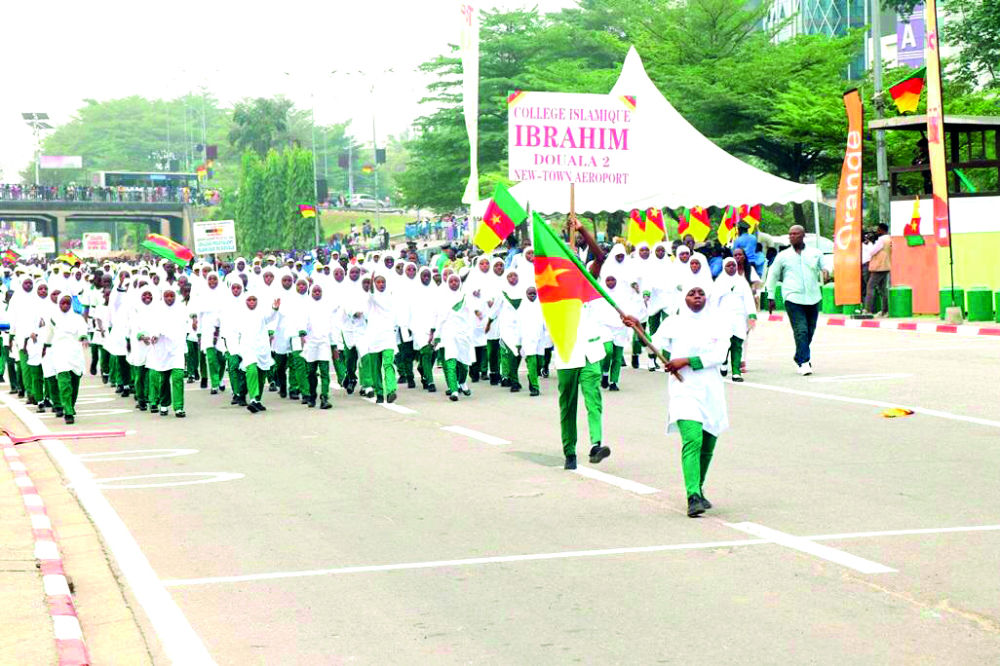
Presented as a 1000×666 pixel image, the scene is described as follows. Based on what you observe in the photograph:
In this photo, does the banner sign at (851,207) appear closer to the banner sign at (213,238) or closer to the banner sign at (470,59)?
the banner sign at (470,59)

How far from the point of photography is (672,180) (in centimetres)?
3522

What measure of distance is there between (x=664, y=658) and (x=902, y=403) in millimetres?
11218

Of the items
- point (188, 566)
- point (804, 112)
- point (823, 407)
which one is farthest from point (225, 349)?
point (804, 112)

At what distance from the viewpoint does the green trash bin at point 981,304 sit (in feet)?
94.6

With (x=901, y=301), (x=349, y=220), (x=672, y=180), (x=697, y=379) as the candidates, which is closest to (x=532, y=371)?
(x=697, y=379)

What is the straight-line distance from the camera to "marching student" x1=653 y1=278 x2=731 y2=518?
11.2 m

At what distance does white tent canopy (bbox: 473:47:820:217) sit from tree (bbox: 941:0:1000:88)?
589 inches

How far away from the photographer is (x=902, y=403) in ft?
58.1

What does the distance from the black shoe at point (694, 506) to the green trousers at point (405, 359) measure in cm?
1287

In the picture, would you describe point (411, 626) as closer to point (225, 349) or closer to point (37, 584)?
point (37, 584)

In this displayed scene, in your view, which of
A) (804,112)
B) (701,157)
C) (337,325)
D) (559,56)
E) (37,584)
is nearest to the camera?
(37,584)

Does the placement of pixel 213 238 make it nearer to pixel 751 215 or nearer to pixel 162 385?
pixel 751 215

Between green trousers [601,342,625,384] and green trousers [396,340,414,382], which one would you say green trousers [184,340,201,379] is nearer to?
green trousers [396,340,414,382]

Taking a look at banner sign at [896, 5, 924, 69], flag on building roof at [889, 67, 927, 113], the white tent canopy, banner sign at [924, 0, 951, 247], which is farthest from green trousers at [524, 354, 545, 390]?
banner sign at [896, 5, 924, 69]
